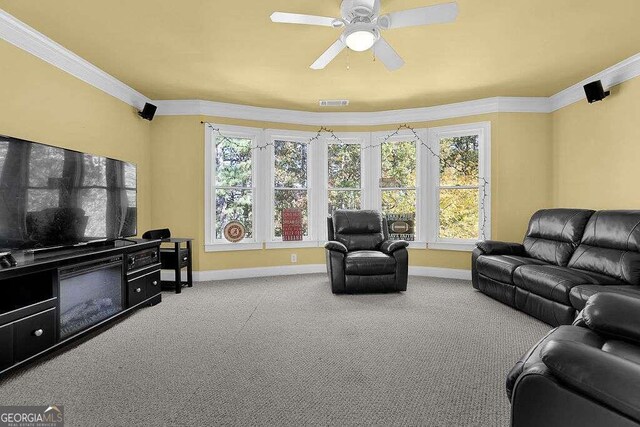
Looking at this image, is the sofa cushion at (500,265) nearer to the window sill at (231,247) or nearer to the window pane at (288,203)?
the window pane at (288,203)

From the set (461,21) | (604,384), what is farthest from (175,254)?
(604,384)

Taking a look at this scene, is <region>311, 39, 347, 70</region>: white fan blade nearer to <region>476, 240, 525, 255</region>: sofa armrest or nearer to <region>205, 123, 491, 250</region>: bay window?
<region>205, 123, 491, 250</region>: bay window

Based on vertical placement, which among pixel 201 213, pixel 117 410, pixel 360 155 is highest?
pixel 360 155

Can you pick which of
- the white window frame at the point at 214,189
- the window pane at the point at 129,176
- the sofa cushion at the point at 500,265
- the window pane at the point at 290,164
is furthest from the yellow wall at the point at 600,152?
the window pane at the point at 129,176

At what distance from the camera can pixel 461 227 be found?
5.22 metres

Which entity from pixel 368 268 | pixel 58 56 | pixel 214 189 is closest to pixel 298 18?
pixel 58 56

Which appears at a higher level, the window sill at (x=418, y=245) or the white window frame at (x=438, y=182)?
the white window frame at (x=438, y=182)

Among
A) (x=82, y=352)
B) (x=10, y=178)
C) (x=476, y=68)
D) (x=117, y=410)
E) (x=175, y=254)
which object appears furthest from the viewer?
(x=175, y=254)

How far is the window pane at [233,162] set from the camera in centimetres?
520

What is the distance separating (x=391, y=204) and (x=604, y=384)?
4808mm

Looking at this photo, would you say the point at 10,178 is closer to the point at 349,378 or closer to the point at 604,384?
the point at 349,378

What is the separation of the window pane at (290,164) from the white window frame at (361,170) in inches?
12.7

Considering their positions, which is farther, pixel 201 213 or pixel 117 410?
pixel 201 213

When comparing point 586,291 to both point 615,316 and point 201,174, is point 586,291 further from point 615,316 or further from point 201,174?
point 201,174
